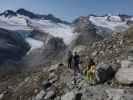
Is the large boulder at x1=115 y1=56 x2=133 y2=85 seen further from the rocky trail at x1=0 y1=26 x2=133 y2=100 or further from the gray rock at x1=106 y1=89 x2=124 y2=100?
the gray rock at x1=106 y1=89 x2=124 y2=100

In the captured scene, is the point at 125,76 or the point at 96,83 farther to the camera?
the point at 96,83

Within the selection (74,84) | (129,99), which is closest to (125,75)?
(129,99)

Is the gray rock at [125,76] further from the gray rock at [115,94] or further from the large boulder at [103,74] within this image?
the gray rock at [115,94]

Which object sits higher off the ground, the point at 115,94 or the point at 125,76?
the point at 125,76

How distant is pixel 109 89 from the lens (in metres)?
20.0

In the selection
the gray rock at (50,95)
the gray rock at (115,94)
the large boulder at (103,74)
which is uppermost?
the large boulder at (103,74)

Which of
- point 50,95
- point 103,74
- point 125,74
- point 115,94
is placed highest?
point 125,74

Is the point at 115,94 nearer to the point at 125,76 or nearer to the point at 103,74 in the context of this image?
the point at 125,76

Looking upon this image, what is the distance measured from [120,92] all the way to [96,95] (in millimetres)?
1443

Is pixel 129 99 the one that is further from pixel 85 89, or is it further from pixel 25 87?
pixel 25 87

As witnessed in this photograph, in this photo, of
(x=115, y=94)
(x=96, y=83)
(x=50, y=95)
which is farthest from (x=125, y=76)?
(x=50, y=95)

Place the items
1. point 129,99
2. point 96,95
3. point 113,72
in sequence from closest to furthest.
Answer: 1. point 129,99
2. point 96,95
3. point 113,72

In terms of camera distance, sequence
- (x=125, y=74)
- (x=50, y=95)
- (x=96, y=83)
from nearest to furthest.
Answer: (x=125, y=74), (x=96, y=83), (x=50, y=95)

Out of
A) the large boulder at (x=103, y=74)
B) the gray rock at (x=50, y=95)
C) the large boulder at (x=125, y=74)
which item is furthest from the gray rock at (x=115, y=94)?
the gray rock at (x=50, y=95)
